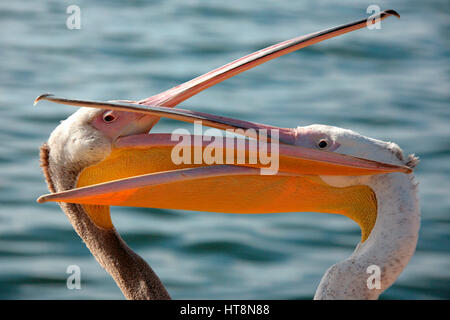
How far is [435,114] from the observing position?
9.96 meters

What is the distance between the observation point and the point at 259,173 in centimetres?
328

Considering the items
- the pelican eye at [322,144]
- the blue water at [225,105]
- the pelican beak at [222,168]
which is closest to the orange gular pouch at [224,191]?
the pelican beak at [222,168]

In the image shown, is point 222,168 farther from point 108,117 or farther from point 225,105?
point 225,105

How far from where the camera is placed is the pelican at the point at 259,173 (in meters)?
3.21

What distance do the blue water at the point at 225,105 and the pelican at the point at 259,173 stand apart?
258 cm

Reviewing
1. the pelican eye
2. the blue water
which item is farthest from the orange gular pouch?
the blue water

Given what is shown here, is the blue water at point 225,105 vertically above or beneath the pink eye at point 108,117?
above

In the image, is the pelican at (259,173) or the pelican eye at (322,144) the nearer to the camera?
the pelican at (259,173)

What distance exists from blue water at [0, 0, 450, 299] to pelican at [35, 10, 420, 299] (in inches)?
102

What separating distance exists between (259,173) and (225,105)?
6.60 m

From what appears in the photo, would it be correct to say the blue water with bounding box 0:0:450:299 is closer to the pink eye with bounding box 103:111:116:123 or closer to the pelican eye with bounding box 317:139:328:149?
the pelican eye with bounding box 317:139:328:149

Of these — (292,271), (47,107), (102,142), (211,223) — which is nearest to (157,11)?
(47,107)

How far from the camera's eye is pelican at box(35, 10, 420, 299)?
10.5 feet

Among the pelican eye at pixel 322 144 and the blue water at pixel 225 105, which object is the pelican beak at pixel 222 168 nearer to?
the pelican eye at pixel 322 144
